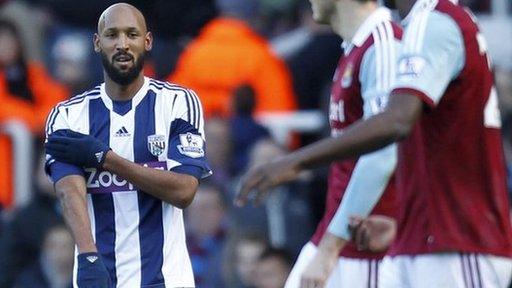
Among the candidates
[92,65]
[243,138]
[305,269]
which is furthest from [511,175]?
[305,269]

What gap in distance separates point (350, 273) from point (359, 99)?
801 mm

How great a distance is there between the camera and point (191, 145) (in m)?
7.13

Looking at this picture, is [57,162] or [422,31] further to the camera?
[57,162]

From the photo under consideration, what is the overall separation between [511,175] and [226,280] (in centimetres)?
192

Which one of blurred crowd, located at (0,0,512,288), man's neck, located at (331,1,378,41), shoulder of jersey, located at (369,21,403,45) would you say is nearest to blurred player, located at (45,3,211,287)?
shoulder of jersey, located at (369,21,403,45)

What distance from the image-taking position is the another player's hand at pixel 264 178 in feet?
18.7

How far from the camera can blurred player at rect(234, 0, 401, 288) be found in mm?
7539

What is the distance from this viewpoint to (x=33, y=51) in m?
12.9

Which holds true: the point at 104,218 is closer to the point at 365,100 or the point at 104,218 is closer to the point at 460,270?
the point at 365,100

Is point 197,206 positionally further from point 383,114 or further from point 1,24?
point 383,114

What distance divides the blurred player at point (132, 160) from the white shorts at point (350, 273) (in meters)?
0.85

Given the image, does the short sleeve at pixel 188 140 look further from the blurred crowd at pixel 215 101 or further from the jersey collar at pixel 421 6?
the blurred crowd at pixel 215 101

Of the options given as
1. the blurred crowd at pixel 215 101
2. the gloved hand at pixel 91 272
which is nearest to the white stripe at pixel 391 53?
the gloved hand at pixel 91 272

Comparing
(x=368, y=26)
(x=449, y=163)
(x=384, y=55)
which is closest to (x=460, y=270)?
(x=449, y=163)
